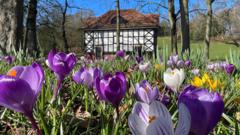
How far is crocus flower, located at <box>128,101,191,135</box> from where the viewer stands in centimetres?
46

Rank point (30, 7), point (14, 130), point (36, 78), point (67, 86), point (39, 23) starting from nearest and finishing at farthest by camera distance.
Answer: point (36, 78) → point (14, 130) → point (67, 86) → point (30, 7) → point (39, 23)

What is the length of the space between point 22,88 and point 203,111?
318mm

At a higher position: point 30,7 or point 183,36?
point 30,7

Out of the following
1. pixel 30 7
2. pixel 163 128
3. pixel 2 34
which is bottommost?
pixel 163 128

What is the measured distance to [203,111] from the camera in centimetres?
54

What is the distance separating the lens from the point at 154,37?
33.4 meters

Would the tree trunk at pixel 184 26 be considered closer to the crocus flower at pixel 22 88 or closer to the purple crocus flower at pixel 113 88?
the purple crocus flower at pixel 113 88

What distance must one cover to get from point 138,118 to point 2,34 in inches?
222

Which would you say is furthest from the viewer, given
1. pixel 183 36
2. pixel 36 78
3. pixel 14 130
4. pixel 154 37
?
pixel 154 37

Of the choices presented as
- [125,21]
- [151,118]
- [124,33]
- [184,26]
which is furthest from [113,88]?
[125,21]

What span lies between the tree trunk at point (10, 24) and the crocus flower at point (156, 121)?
5.48m

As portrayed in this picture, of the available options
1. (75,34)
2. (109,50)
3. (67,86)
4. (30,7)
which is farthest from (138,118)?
(75,34)

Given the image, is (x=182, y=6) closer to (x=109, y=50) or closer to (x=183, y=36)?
(x=183, y=36)

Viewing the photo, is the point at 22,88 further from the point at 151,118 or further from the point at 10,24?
the point at 10,24
